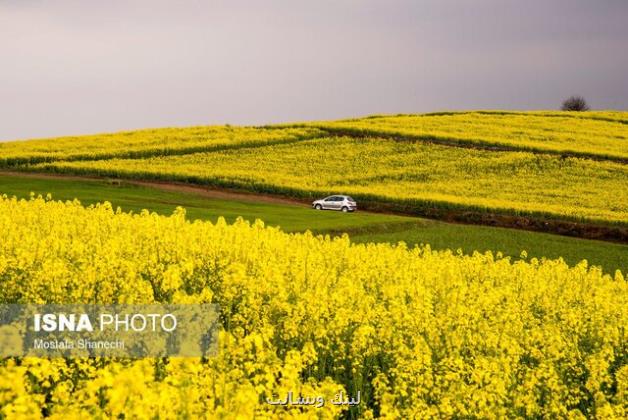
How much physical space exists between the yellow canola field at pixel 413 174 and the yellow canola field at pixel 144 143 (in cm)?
241

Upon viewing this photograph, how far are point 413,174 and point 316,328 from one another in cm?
4976

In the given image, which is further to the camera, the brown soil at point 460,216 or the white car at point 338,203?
the white car at point 338,203

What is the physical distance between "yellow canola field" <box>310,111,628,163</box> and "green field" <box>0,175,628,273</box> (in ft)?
91.6

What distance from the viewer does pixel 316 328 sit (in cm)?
1258

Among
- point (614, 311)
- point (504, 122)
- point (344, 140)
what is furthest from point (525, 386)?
point (504, 122)

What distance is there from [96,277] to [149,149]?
53419 mm

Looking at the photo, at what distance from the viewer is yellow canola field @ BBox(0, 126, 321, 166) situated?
210 ft

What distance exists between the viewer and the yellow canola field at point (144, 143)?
210 feet

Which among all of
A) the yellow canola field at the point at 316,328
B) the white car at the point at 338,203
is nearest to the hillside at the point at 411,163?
the white car at the point at 338,203

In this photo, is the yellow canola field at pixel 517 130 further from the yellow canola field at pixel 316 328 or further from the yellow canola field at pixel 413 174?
the yellow canola field at pixel 316 328

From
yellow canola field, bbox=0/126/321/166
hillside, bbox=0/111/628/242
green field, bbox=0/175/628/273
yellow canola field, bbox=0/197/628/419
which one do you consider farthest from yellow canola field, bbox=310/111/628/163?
yellow canola field, bbox=0/197/628/419

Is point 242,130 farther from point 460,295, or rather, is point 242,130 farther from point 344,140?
point 460,295

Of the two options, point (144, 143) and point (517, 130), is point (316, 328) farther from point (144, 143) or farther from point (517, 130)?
point (517, 130)

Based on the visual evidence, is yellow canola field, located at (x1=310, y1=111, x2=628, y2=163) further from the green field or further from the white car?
the green field
